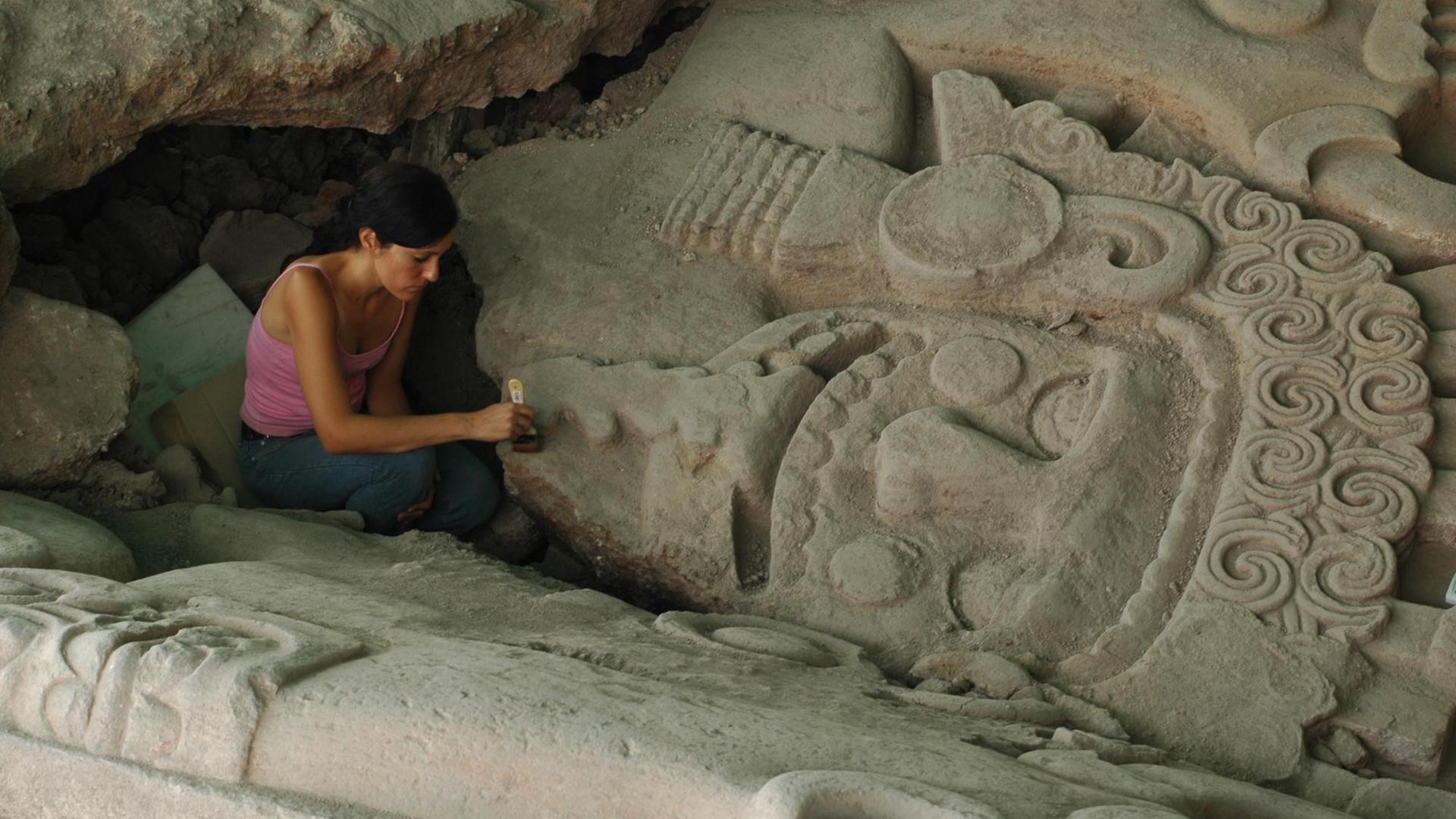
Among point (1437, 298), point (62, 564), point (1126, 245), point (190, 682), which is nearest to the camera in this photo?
point (190, 682)

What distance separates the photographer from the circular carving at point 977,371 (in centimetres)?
315

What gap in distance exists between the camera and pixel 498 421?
10.8ft

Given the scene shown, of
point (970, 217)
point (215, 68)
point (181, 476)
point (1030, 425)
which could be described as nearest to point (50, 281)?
point (181, 476)

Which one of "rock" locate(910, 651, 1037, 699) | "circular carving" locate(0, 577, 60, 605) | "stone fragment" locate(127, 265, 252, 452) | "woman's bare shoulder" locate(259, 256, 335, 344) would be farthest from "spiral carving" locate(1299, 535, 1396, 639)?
"stone fragment" locate(127, 265, 252, 452)

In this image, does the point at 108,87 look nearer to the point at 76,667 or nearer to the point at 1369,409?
the point at 76,667

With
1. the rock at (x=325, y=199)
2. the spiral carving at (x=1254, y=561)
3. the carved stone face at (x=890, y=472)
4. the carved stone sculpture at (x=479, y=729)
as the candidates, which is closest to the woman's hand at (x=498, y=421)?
the carved stone face at (x=890, y=472)

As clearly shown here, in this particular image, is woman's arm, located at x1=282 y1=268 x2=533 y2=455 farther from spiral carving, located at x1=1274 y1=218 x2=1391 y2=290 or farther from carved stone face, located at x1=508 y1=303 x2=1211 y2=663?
spiral carving, located at x1=1274 y1=218 x2=1391 y2=290

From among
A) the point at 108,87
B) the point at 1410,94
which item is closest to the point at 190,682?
the point at 108,87

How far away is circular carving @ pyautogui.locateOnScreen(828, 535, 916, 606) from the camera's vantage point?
2.96 m

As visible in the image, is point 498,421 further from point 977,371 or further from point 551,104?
point 551,104

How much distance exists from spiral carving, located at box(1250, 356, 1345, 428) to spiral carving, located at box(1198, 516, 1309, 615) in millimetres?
238

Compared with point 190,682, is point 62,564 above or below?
below

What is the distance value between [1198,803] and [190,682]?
5.19 feet

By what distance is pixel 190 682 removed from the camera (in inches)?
86.5
